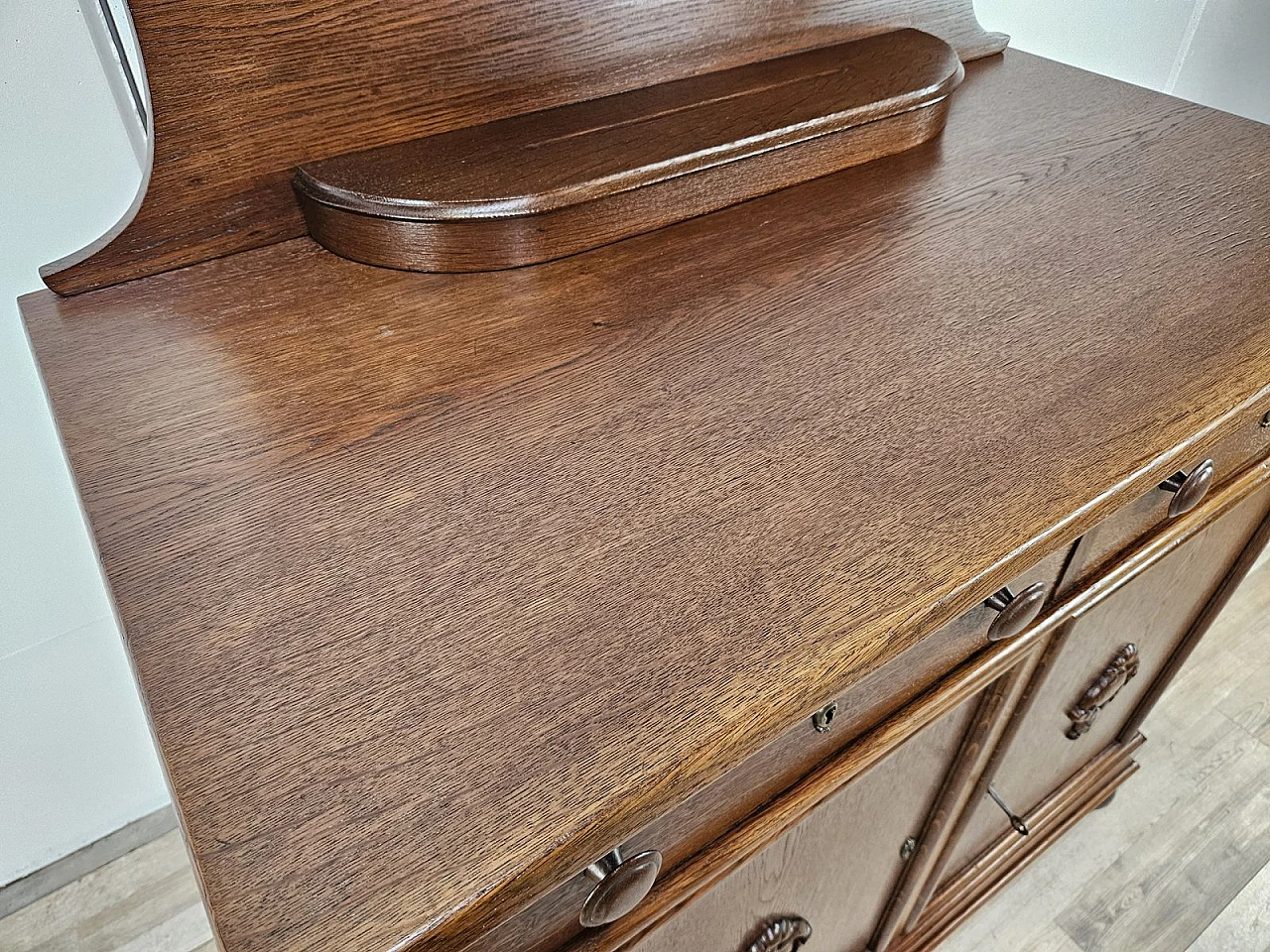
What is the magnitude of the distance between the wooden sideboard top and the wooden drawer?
0.07m

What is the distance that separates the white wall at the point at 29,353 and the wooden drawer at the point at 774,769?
2.09ft

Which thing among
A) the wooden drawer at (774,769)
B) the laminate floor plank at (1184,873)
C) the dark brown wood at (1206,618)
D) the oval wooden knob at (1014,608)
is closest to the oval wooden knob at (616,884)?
the wooden drawer at (774,769)

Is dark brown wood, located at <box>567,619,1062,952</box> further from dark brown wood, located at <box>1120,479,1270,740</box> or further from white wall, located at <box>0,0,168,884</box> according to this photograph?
white wall, located at <box>0,0,168,884</box>

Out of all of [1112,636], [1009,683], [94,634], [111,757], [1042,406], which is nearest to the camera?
[1042,406]

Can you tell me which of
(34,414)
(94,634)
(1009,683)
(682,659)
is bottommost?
(94,634)

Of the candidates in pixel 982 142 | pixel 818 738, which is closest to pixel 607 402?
pixel 818 738

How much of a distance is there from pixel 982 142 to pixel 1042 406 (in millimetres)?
357

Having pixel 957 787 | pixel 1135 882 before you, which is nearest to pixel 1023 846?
pixel 1135 882

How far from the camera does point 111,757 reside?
3.41 feet

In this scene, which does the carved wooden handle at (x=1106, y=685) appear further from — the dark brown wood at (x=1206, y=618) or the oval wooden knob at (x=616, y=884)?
the oval wooden knob at (x=616, y=884)

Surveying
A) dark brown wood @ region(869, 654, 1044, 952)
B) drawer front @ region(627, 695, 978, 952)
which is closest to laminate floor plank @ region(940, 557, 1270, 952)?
dark brown wood @ region(869, 654, 1044, 952)

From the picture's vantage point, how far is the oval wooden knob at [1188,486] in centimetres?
61

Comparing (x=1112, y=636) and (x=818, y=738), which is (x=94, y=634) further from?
(x=1112, y=636)

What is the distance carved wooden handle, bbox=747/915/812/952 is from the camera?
651 millimetres
